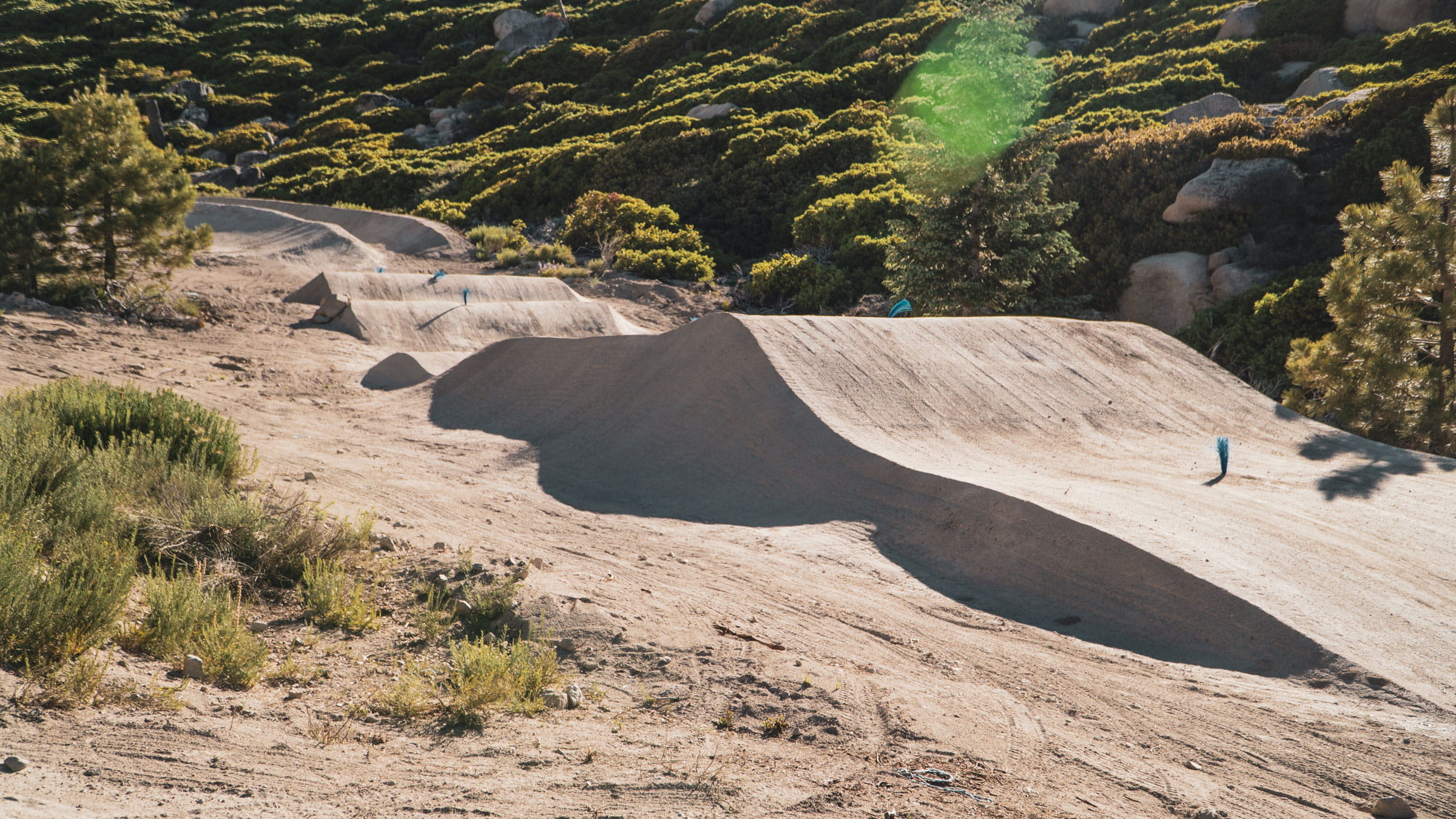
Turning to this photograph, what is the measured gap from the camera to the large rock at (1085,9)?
124 feet

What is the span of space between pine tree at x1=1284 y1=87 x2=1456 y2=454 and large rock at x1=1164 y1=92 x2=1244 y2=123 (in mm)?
14180

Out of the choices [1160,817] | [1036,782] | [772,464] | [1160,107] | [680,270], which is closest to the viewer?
[1160,817]

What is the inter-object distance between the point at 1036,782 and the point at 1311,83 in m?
27.6

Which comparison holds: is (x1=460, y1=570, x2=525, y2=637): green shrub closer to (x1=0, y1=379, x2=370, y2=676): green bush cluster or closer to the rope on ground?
(x1=0, y1=379, x2=370, y2=676): green bush cluster

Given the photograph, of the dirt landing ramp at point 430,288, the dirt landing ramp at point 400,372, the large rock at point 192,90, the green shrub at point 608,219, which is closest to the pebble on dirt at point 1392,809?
the dirt landing ramp at point 400,372

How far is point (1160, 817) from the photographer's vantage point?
364 centimetres

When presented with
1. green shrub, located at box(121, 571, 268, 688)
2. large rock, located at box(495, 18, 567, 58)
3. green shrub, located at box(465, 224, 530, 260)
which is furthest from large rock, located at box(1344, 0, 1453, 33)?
large rock, located at box(495, 18, 567, 58)

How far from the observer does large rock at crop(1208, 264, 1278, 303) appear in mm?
17328

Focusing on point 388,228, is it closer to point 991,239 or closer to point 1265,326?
point 991,239

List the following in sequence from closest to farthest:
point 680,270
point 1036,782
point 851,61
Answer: point 1036,782 < point 680,270 < point 851,61

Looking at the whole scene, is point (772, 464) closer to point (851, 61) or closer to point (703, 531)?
point (703, 531)

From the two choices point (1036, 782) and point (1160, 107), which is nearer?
point (1036, 782)

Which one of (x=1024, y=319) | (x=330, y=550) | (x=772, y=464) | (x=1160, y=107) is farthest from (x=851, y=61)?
(x=330, y=550)

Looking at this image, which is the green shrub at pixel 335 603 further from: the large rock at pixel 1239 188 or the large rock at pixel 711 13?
the large rock at pixel 711 13
